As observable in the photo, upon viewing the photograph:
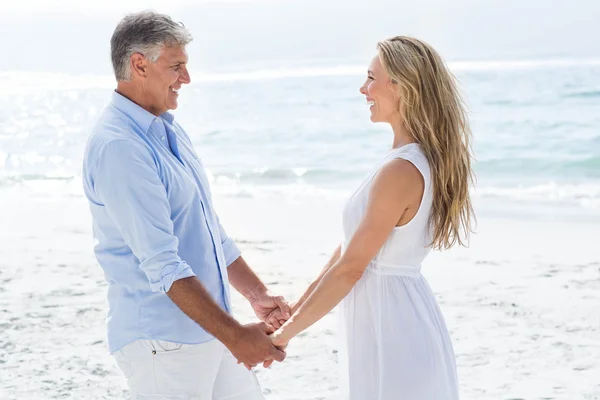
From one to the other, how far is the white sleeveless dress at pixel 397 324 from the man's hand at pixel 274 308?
514mm

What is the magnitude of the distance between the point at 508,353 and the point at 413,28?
120 ft

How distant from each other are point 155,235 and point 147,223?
46 mm

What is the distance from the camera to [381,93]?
3.21 metres

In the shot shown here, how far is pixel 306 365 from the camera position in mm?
5738

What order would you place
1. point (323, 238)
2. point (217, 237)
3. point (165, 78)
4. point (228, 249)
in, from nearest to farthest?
point (165, 78), point (217, 237), point (228, 249), point (323, 238)

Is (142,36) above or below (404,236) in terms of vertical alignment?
above

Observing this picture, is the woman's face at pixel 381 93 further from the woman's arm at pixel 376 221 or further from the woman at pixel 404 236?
the woman's arm at pixel 376 221

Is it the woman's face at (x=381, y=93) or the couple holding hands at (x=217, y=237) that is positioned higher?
the woman's face at (x=381, y=93)

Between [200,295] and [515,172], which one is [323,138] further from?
[200,295]

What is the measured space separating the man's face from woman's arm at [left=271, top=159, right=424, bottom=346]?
78 centimetres

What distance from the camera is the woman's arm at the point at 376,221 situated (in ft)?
9.86

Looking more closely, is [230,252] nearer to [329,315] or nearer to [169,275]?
[169,275]

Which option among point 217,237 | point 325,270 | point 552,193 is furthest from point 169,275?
point 552,193

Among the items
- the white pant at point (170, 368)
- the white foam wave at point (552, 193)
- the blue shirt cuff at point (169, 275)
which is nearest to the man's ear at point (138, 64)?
the blue shirt cuff at point (169, 275)
